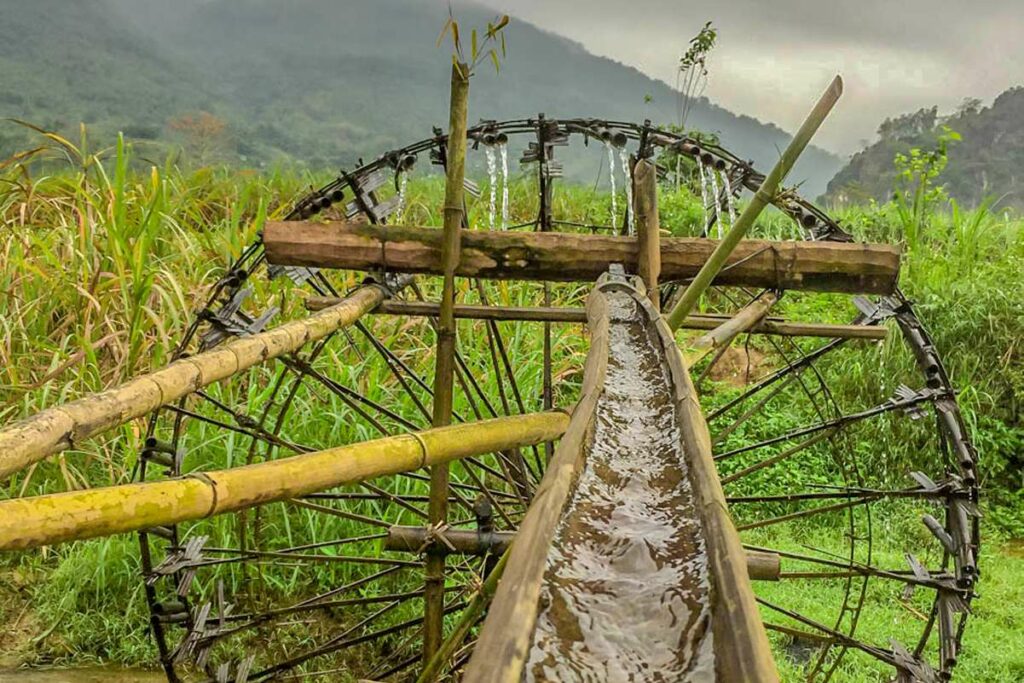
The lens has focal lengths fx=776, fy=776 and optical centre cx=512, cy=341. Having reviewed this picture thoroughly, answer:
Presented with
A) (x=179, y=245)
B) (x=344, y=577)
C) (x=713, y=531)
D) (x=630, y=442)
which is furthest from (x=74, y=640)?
(x=713, y=531)

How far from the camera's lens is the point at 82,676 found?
11.3 ft

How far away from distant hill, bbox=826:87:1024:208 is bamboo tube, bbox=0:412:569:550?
18.5m

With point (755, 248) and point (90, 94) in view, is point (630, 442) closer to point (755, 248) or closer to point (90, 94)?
point (755, 248)

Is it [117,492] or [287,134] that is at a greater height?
[287,134]

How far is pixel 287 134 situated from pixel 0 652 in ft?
70.6

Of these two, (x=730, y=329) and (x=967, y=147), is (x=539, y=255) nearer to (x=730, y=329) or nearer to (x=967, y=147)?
(x=730, y=329)

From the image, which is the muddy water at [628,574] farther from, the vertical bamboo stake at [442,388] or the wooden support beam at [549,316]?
the wooden support beam at [549,316]

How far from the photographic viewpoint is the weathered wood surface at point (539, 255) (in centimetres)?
257

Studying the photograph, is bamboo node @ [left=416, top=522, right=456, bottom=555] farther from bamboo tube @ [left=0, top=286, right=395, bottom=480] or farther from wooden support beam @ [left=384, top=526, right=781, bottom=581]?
bamboo tube @ [left=0, top=286, right=395, bottom=480]

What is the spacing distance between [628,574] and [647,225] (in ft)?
5.45

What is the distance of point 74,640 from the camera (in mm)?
3623

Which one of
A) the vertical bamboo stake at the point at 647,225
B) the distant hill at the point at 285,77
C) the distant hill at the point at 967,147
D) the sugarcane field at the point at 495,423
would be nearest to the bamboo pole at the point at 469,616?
the sugarcane field at the point at 495,423

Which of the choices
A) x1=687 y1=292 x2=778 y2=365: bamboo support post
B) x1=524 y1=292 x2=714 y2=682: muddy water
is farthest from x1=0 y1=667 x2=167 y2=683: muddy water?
x1=524 y1=292 x2=714 y2=682: muddy water

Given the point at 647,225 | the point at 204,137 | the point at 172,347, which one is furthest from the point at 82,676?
the point at 204,137
